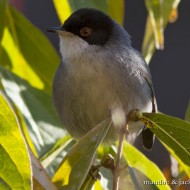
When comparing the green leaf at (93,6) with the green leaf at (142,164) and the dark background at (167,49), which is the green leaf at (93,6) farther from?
the dark background at (167,49)

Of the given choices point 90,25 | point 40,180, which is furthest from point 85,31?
point 40,180

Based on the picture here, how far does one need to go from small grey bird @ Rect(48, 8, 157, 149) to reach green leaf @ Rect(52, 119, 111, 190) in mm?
494

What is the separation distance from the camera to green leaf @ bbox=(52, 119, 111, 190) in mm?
2078

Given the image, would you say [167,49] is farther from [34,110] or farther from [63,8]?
[34,110]

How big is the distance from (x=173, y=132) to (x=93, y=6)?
3.58ft

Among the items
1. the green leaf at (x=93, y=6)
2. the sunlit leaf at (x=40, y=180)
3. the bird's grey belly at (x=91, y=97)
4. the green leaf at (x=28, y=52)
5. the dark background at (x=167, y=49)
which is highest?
the green leaf at (x=93, y=6)

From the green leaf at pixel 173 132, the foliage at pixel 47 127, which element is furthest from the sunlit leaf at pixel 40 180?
the green leaf at pixel 173 132

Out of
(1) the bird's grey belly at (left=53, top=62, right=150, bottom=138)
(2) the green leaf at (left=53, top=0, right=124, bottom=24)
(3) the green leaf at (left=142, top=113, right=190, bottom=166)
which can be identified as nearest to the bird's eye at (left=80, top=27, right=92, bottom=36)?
(2) the green leaf at (left=53, top=0, right=124, bottom=24)

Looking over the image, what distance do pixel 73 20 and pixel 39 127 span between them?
66 cm

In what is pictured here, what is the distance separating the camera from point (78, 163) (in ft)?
6.97

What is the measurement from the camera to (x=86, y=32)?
3.29 metres

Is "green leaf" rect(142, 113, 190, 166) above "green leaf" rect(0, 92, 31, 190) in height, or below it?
below

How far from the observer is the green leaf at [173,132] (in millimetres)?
2176

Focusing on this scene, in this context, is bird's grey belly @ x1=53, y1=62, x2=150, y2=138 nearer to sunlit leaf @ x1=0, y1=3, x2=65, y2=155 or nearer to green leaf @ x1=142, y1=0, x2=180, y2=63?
sunlit leaf @ x1=0, y1=3, x2=65, y2=155
